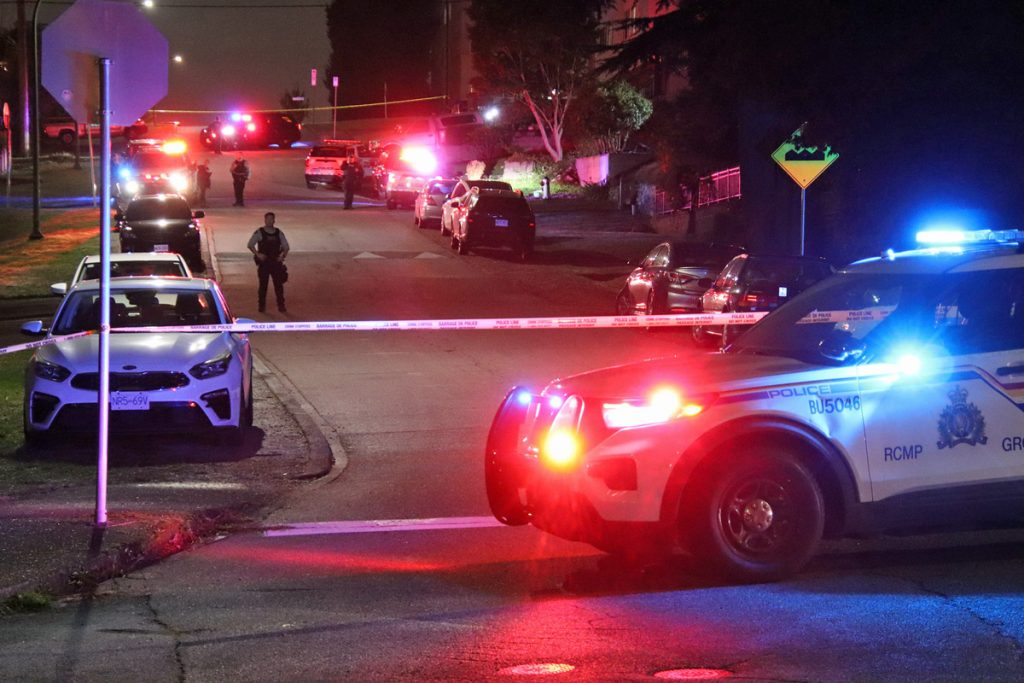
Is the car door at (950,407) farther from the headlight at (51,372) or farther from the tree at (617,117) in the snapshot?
the tree at (617,117)

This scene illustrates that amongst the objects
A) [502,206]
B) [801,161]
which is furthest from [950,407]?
[502,206]

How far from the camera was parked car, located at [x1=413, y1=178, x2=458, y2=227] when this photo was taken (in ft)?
136

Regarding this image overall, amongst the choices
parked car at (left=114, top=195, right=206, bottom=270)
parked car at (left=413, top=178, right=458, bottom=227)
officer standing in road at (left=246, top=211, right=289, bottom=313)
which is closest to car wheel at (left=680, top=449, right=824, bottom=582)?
officer standing in road at (left=246, top=211, right=289, bottom=313)

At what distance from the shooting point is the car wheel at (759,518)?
7.21m

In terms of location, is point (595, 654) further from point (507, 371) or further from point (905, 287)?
point (507, 371)

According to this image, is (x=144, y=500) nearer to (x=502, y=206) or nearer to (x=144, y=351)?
(x=144, y=351)

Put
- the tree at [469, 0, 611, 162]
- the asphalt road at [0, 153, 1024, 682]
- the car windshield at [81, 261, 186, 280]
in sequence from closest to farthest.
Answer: the asphalt road at [0, 153, 1024, 682], the car windshield at [81, 261, 186, 280], the tree at [469, 0, 611, 162]

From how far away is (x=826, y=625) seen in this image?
6520 millimetres

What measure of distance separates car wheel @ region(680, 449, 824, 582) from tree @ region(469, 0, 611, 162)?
4507 centimetres

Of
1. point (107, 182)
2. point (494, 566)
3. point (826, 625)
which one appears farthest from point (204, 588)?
point (826, 625)

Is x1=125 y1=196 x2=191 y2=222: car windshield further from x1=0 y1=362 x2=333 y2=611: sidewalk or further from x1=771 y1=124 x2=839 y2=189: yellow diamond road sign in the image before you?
x1=0 y1=362 x2=333 y2=611: sidewalk

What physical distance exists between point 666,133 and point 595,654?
3406 cm

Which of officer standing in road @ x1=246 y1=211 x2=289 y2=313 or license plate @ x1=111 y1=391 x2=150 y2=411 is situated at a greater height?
officer standing in road @ x1=246 y1=211 x2=289 y2=313

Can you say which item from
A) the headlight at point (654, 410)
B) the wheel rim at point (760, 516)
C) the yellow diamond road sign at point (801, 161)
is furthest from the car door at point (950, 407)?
the yellow diamond road sign at point (801, 161)
